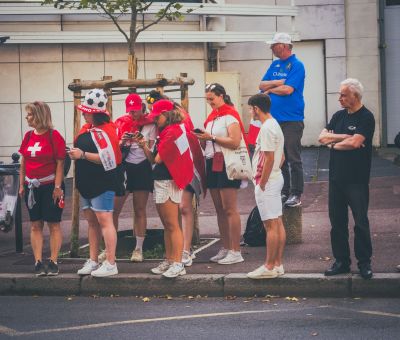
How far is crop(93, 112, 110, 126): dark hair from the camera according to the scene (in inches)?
412

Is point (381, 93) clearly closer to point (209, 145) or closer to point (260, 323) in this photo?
point (209, 145)

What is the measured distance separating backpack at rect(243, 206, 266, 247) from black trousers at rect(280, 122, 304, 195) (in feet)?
1.56

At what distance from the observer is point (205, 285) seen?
9953 mm

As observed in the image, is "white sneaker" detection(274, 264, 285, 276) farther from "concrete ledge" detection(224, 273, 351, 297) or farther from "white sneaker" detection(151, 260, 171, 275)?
"white sneaker" detection(151, 260, 171, 275)

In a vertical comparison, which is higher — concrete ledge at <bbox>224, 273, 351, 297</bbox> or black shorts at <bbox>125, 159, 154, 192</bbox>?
black shorts at <bbox>125, 159, 154, 192</bbox>

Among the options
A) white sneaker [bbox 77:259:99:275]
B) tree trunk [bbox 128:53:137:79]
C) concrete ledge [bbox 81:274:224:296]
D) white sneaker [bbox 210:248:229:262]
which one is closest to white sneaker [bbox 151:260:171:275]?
concrete ledge [bbox 81:274:224:296]

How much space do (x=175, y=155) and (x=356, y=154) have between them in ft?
6.15

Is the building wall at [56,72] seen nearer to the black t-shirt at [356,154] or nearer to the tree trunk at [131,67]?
the tree trunk at [131,67]

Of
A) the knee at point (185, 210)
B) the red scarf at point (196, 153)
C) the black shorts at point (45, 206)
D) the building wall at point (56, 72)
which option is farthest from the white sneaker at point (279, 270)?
the building wall at point (56, 72)

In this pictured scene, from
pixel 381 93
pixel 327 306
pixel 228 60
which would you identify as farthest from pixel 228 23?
pixel 327 306

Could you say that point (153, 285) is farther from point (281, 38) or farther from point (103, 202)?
point (281, 38)

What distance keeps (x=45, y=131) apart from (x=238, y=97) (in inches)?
470

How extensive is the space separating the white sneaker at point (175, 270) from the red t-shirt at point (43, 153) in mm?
1674

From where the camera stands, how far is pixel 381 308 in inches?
350
